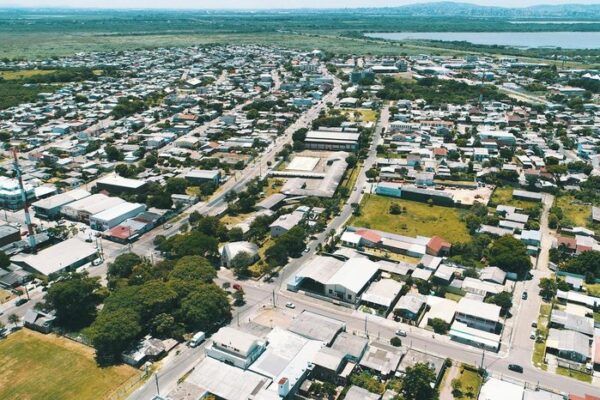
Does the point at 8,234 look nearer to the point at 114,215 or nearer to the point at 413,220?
the point at 114,215

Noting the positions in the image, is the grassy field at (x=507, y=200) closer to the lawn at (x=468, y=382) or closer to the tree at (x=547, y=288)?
the tree at (x=547, y=288)

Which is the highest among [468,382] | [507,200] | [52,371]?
[507,200]

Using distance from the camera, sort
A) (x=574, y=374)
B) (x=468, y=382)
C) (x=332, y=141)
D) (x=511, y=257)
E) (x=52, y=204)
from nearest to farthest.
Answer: (x=468, y=382) < (x=574, y=374) < (x=511, y=257) < (x=52, y=204) < (x=332, y=141)

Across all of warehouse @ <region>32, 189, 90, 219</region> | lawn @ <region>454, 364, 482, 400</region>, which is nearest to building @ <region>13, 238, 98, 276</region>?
warehouse @ <region>32, 189, 90, 219</region>

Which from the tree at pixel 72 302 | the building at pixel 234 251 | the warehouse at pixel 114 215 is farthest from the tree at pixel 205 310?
the warehouse at pixel 114 215

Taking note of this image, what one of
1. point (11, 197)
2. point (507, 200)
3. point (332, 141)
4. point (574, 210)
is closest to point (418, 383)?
point (507, 200)

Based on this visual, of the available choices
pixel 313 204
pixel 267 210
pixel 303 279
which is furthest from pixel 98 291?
pixel 313 204
